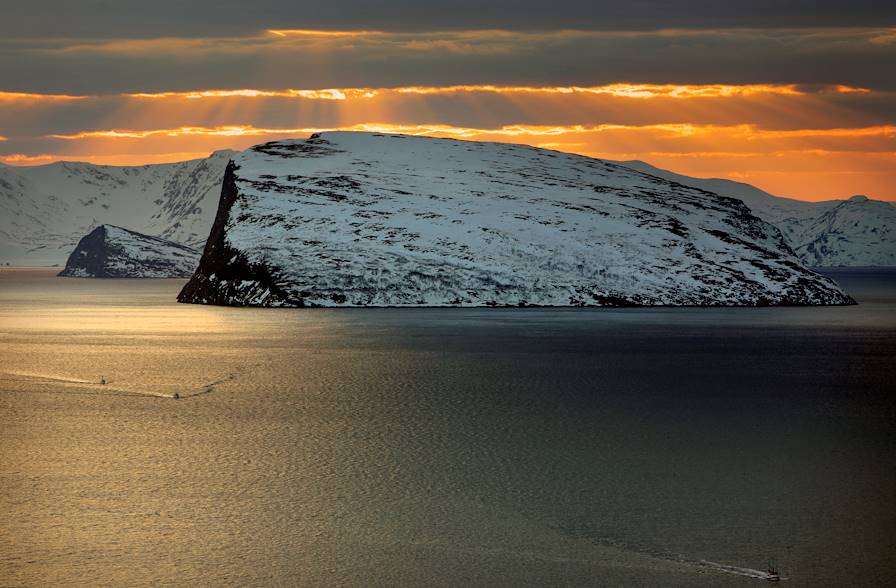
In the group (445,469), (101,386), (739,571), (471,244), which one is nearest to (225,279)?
(471,244)

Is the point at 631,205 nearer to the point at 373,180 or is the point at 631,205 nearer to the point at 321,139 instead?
the point at 373,180

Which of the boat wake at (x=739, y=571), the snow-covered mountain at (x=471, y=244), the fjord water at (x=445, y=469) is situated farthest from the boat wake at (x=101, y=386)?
the snow-covered mountain at (x=471, y=244)

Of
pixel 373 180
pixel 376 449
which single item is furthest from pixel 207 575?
pixel 373 180

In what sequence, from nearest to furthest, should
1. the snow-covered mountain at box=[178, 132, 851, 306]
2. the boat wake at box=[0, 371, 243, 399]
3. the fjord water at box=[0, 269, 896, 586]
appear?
the fjord water at box=[0, 269, 896, 586]
the boat wake at box=[0, 371, 243, 399]
the snow-covered mountain at box=[178, 132, 851, 306]

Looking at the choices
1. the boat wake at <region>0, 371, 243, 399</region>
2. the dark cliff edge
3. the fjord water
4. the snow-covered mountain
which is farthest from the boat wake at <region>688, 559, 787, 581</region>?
the snow-covered mountain

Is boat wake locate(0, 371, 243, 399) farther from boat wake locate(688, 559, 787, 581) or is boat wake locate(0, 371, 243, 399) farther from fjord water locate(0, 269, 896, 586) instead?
boat wake locate(688, 559, 787, 581)

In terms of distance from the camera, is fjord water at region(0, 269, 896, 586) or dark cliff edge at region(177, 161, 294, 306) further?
dark cliff edge at region(177, 161, 294, 306)
